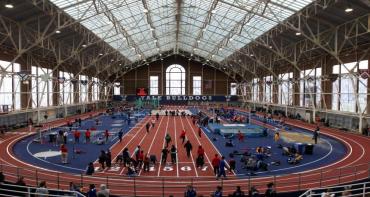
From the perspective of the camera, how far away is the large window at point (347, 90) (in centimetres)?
3844

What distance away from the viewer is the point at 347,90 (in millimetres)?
42219

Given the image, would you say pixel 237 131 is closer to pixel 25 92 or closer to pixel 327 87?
pixel 327 87

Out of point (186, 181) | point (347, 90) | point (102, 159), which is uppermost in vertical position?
point (347, 90)

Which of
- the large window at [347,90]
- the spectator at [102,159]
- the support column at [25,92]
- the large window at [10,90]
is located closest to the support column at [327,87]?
the large window at [347,90]

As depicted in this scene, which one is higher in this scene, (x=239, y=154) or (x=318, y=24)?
(x=318, y=24)

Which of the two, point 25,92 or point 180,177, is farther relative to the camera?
point 25,92

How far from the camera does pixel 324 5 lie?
2878 cm

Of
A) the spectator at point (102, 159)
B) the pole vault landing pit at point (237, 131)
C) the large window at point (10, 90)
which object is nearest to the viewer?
the spectator at point (102, 159)

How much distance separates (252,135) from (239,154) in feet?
40.0

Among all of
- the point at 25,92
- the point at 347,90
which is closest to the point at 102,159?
the point at 25,92

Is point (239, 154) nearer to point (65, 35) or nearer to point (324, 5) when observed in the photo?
point (324, 5)

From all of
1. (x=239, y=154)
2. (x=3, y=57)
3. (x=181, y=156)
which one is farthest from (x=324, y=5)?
(x=3, y=57)

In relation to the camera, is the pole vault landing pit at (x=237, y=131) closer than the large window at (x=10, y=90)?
Yes

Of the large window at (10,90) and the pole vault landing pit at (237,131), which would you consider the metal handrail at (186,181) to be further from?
the large window at (10,90)
